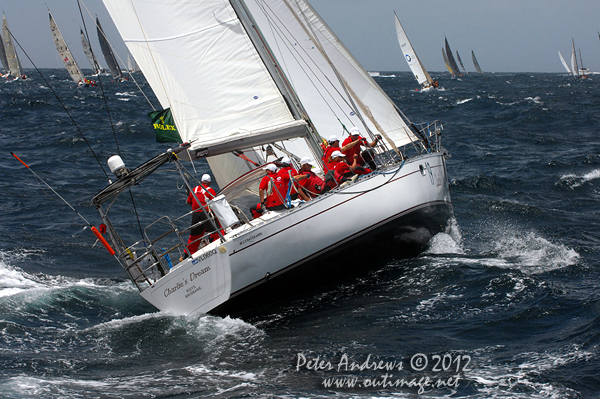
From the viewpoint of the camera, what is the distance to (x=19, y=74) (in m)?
60.7

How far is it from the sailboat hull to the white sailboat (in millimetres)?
15

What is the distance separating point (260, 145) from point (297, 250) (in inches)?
76.9

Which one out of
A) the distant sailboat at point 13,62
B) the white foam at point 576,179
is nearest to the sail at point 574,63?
the white foam at point 576,179

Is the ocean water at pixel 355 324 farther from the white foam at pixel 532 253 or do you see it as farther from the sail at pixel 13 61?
the sail at pixel 13 61

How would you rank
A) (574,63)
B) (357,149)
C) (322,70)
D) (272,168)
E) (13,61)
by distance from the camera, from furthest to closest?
(574,63) → (13,61) → (322,70) → (357,149) → (272,168)

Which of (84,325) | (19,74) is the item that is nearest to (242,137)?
(84,325)

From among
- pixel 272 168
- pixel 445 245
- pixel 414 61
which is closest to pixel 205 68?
pixel 272 168

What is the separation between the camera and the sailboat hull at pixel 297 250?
6504mm

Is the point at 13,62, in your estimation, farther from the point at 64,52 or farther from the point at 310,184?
the point at 310,184

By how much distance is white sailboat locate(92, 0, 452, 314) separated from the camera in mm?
6602

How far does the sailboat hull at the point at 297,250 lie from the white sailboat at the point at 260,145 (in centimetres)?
1

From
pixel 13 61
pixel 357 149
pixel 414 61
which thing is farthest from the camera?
pixel 13 61

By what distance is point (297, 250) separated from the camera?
6.70 m

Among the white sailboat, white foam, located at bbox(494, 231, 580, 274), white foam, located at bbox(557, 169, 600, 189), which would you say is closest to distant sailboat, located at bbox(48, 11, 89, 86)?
the white sailboat
